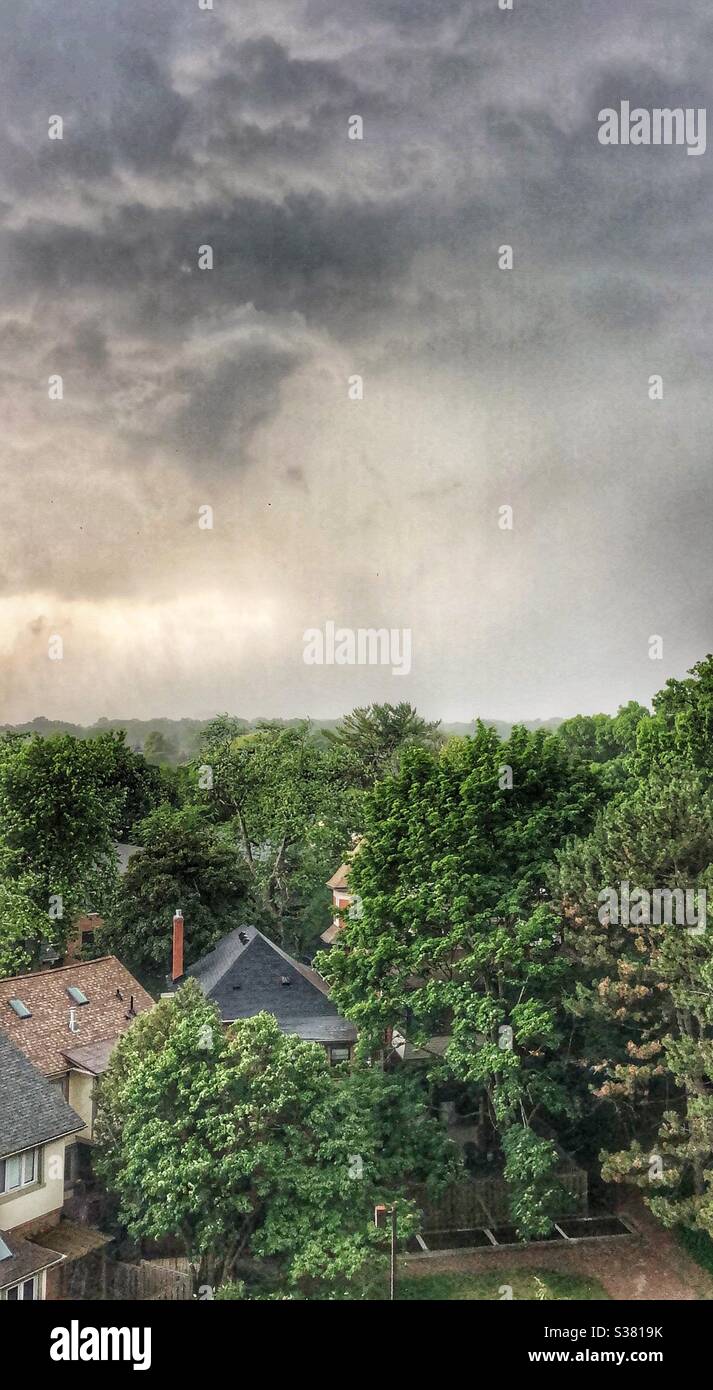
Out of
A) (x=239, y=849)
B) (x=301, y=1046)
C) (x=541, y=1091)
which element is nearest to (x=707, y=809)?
(x=541, y=1091)

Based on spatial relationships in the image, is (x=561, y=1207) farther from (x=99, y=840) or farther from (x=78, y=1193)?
(x=99, y=840)

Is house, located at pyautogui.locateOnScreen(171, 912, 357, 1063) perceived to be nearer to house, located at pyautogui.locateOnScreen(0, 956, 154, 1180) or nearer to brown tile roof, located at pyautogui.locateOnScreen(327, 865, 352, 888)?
house, located at pyautogui.locateOnScreen(0, 956, 154, 1180)

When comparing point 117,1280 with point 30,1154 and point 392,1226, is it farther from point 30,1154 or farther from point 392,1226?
point 392,1226

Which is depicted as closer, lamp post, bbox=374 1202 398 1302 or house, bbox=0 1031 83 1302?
lamp post, bbox=374 1202 398 1302

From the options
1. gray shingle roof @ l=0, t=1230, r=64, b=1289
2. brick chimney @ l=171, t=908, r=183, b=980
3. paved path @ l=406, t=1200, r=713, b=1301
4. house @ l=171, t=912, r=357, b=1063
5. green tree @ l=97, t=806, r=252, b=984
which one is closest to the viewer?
gray shingle roof @ l=0, t=1230, r=64, b=1289

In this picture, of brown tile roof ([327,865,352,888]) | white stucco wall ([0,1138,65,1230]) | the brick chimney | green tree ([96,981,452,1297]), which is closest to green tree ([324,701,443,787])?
brown tile roof ([327,865,352,888])

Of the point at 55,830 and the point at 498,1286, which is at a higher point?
the point at 55,830

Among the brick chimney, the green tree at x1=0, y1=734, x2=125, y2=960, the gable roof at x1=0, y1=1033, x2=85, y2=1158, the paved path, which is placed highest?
the green tree at x1=0, y1=734, x2=125, y2=960

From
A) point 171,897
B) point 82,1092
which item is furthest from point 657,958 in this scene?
point 171,897
